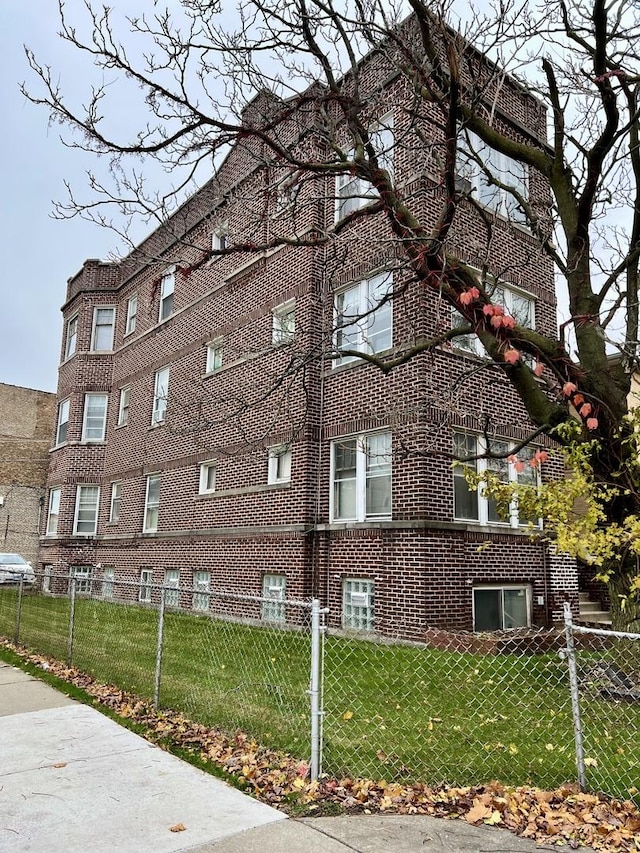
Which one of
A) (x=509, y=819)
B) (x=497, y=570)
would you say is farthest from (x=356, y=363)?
(x=509, y=819)

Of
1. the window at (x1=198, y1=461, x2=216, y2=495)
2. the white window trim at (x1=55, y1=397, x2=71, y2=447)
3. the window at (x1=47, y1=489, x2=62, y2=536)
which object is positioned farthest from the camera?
the white window trim at (x1=55, y1=397, x2=71, y2=447)

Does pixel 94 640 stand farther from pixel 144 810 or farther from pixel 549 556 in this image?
pixel 549 556

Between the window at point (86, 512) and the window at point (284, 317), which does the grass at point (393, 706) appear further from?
the window at point (86, 512)

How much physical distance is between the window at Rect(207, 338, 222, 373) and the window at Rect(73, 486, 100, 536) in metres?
7.64

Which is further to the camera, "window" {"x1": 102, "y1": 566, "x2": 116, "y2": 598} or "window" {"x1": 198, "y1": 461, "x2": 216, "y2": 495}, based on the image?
"window" {"x1": 102, "y1": 566, "x2": 116, "y2": 598}

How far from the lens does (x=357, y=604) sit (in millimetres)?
12008

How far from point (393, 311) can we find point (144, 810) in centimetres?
968

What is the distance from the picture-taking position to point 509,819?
417cm

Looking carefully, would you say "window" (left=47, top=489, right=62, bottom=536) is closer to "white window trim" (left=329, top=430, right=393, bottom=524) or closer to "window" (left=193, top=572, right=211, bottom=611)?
"window" (left=193, top=572, right=211, bottom=611)

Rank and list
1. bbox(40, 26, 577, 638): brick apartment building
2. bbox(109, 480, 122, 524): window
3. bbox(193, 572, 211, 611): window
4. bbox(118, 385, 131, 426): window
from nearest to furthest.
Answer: bbox(40, 26, 577, 638): brick apartment building, bbox(193, 572, 211, 611): window, bbox(109, 480, 122, 524): window, bbox(118, 385, 131, 426): window

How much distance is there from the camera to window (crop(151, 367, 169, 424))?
19359mm

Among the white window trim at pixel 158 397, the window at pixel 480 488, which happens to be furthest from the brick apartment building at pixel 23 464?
the window at pixel 480 488

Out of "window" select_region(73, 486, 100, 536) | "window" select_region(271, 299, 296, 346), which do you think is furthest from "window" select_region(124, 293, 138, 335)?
"window" select_region(271, 299, 296, 346)

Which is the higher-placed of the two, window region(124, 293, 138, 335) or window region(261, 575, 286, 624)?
window region(124, 293, 138, 335)
